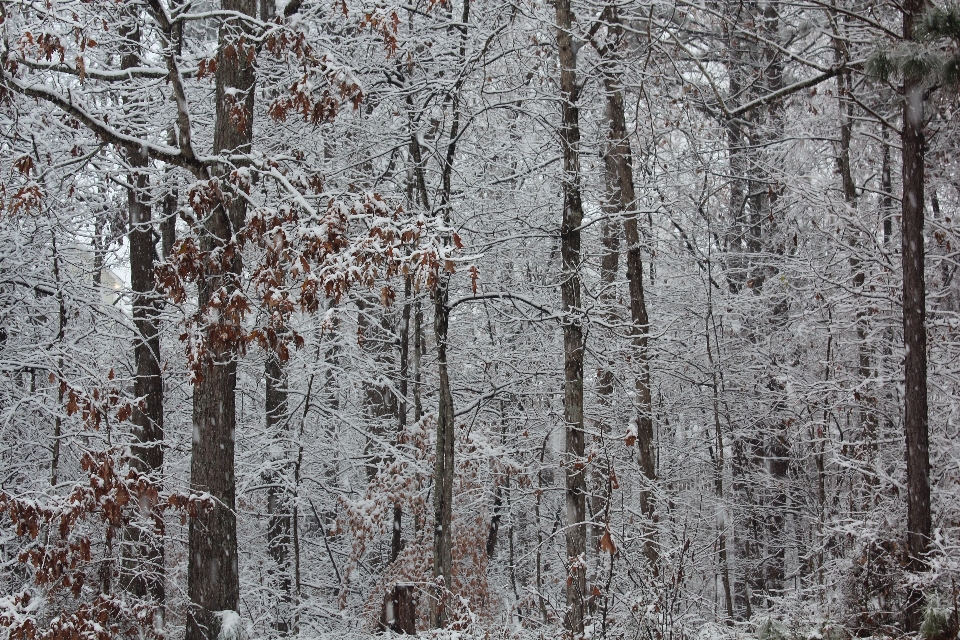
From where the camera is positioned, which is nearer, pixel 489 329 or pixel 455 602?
→ pixel 455 602

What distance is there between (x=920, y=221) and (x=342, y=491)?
31.4 feet

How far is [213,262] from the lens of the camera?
286 inches

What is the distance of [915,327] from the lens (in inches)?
313

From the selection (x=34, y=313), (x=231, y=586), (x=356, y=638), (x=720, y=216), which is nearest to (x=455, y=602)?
(x=356, y=638)

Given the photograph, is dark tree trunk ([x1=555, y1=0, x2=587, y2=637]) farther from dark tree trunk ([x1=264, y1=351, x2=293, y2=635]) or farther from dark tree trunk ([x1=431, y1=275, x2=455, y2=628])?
dark tree trunk ([x1=264, y1=351, x2=293, y2=635])

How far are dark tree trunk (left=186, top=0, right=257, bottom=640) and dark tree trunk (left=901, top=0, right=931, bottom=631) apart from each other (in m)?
7.24

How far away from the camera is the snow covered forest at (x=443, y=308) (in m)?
7.25

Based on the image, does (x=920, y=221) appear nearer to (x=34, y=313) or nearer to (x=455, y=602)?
(x=455, y=602)

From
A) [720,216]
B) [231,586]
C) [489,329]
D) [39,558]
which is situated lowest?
[231,586]

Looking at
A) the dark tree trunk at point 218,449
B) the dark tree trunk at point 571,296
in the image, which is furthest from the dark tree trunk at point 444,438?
the dark tree trunk at point 218,449

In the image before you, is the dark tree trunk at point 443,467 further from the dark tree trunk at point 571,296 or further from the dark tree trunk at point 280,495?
the dark tree trunk at point 280,495

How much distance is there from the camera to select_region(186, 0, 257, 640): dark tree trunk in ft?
25.5

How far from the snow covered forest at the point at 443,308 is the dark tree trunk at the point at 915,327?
0.03 metres

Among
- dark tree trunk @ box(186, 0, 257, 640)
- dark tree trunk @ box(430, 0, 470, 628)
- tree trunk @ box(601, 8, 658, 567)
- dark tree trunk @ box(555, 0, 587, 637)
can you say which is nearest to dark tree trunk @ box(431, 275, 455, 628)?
dark tree trunk @ box(430, 0, 470, 628)
